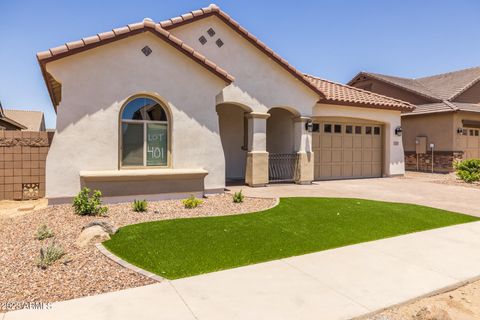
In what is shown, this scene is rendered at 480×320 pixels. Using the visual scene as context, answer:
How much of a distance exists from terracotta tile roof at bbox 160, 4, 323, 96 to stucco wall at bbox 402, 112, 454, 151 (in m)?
12.5

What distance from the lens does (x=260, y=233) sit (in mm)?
6816

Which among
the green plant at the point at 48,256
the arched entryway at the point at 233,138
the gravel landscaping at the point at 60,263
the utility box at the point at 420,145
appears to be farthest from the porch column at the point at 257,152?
the utility box at the point at 420,145

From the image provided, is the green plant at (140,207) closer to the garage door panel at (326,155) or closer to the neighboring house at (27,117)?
the garage door panel at (326,155)

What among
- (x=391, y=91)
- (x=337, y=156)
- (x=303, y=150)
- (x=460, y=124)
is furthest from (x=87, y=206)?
(x=391, y=91)

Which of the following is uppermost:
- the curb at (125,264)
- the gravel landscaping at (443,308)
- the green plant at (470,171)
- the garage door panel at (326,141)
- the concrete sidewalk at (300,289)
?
the garage door panel at (326,141)

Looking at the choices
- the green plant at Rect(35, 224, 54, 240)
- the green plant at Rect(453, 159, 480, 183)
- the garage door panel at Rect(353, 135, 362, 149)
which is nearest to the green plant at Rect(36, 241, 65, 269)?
the green plant at Rect(35, 224, 54, 240)

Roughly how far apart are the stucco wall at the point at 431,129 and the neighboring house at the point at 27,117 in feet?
118

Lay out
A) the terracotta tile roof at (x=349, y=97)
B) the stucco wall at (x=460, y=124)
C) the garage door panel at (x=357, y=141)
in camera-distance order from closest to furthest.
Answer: the terracotta tile roof at (x=349, y=97)
the garage door panel at (x=357, y=141)
the stucco wall at (x=460, y=124)

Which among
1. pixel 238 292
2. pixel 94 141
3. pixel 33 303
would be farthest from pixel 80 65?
pixel 238 292

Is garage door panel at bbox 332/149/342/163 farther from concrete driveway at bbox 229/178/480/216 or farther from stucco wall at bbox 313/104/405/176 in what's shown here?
stucco wall at bbox 313/104/405/176

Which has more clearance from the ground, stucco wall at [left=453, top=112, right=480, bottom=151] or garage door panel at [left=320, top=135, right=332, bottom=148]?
stucco wall at [left=453, top=112, right=480, bottom=151]

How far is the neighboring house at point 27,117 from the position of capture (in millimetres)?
35963

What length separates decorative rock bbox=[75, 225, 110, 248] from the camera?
19.6 ft

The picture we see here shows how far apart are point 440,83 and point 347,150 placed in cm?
1441
